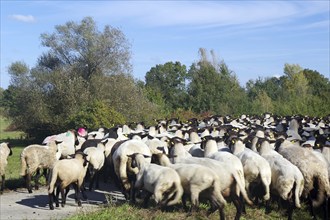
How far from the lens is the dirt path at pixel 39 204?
1066 cm

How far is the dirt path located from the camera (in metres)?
10.7

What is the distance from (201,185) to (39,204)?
14.9 ft

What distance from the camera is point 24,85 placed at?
33.2 m

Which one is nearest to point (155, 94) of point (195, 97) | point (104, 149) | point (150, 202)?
point (195, 97)

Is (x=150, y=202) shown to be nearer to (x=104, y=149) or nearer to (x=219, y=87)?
(x=104, y=149)

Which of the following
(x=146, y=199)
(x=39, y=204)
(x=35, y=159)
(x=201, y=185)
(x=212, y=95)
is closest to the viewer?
(x=201, y=185)

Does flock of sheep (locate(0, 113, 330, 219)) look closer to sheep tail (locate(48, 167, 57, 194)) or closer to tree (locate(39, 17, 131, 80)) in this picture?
sheep tail (locate(48, 167, 57, 194))

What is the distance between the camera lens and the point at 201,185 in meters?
9.36

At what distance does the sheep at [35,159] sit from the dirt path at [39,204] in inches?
20.2

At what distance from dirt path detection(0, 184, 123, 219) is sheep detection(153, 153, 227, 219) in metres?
2.56

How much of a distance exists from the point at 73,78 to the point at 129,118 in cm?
497

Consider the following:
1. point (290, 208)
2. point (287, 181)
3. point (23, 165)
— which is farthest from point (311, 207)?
point (23, 165)

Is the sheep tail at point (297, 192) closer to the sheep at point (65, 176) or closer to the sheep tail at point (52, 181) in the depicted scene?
the sheep at point (65, 176)

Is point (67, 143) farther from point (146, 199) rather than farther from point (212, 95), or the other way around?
point (212, 95)
